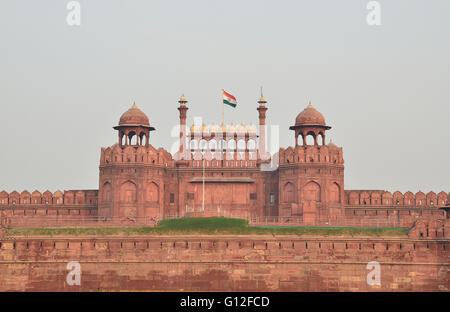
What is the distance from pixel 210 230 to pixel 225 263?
296 cm

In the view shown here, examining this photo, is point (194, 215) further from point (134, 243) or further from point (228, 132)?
point (228, 132)

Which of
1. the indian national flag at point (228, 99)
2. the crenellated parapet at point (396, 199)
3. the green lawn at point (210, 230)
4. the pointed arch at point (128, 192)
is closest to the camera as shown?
the green lawn at point (210, 230)

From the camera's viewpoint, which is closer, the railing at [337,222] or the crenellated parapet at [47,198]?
the railing at [337,222]

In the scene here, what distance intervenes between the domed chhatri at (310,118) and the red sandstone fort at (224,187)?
0.09m

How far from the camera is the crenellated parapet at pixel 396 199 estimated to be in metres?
83.1

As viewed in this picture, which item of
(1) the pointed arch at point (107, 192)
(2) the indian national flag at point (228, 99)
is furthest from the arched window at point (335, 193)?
(1) the pointed arch at point (107, 192)

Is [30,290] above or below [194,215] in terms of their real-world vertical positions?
below

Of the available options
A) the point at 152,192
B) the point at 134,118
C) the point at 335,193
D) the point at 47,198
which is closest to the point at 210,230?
the point at 152,192

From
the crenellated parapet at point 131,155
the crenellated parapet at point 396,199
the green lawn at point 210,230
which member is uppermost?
the crenellated parapet at point 131,155

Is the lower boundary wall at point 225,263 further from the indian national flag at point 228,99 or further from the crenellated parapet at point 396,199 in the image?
the indian national flag at point 228,99

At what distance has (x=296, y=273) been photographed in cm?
7050

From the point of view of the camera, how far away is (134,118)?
8206 cm
